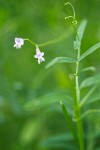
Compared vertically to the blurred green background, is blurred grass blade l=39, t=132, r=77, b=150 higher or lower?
lower

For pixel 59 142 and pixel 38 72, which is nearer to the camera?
pixel 59 142

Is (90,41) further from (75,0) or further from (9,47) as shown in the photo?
(9,47)

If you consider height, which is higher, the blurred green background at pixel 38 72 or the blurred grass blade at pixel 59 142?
the blurred green background at pixel 38 72

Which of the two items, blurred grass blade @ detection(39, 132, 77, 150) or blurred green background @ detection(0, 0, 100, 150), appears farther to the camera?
blurred green background @ detection(0, 0, 100, 150)

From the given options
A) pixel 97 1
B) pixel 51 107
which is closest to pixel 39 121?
pixel 51 107

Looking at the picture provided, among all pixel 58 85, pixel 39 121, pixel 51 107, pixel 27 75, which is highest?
pixel 27 75

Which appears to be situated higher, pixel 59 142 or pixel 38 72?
pixel 38 72

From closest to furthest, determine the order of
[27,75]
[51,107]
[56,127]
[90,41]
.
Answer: [51,107], [90,41], [56,127], [27,75]

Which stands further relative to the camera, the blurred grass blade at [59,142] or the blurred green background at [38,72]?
the blurred green background at [38,72]
